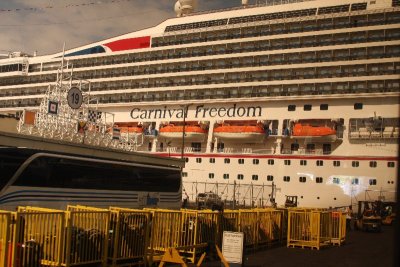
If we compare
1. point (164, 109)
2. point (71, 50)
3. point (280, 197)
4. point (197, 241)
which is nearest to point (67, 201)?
point (197, 241)

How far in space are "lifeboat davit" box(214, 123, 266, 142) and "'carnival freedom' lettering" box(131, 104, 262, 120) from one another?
1.45 m

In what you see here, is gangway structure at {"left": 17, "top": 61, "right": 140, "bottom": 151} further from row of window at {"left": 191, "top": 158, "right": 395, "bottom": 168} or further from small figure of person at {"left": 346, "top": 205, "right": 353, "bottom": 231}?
small figure of person at {"left": 346, "top": 205, "right": 353, "bottom": 231}

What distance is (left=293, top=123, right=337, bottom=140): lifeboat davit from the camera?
37.1 m

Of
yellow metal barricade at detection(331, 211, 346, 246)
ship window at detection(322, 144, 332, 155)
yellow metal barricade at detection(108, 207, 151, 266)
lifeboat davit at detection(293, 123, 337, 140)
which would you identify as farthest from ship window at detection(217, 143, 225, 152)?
yellow metal barricade at detection(108, 207, 151, 266)

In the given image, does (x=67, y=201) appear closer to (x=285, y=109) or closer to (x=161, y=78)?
(x=285, y=109)

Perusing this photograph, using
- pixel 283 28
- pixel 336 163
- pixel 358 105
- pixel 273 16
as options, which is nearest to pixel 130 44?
pixel 273 16

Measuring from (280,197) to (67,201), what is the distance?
24762 mm

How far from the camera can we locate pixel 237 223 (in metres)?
15.8

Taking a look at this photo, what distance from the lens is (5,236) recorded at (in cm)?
880

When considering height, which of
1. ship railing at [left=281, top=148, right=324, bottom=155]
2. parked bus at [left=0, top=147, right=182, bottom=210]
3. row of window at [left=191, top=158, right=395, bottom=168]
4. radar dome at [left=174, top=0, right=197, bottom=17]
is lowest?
parked bus at [left=0, top=147, right=182, bottom=210]

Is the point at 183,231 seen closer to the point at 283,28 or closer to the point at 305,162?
the point at 305,162

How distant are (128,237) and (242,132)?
28493mm

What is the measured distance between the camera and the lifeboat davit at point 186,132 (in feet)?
137

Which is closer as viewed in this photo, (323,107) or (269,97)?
(323,107)
